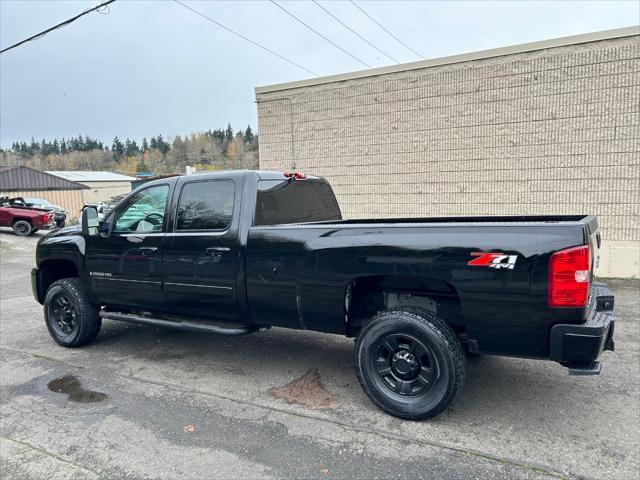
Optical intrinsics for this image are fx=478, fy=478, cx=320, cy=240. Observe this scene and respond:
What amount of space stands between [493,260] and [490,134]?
312 inches

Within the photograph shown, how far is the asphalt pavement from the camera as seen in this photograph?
3186 mm

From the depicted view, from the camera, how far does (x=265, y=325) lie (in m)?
4.55

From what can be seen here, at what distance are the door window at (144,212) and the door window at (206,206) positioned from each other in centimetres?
28

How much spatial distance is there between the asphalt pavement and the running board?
1.57ft

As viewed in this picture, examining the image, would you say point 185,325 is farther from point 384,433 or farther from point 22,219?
point 22,219

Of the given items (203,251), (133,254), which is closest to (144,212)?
(133,254)

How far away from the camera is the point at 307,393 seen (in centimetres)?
436

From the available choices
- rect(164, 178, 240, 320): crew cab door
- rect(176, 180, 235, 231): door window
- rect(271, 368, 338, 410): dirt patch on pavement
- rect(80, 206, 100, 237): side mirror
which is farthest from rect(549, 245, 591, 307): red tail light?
rect(80, 206, 100, 237): side mirror

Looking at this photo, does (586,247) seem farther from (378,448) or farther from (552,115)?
(552,115)

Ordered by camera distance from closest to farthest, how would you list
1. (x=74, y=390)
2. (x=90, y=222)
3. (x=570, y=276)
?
1. (x=570, y=276)
2. (x=74, y=390)
3. (x=90, y=222)

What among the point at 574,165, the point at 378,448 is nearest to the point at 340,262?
the point at 378,448

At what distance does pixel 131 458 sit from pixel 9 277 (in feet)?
34.6

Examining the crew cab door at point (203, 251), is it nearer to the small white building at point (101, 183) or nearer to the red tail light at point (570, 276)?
the red tail light at point (570, 276)

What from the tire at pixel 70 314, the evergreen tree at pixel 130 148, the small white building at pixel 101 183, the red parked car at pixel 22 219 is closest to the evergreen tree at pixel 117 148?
the evergreen tree at pixel 130 148
